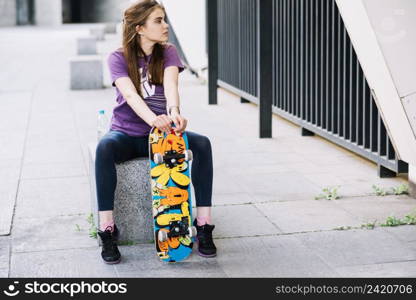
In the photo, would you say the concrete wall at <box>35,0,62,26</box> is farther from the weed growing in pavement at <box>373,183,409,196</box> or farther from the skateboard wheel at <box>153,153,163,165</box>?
the skateboard wheel at <box>153,153,163,165</box>

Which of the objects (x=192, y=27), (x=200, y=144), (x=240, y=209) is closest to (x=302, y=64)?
(x=240, y=209)

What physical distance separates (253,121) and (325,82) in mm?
1978

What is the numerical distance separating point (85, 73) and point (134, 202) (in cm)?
1003

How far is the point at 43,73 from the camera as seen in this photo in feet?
59.2

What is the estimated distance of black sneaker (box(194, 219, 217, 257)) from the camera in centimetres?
518

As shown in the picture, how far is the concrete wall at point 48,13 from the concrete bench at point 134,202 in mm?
44153

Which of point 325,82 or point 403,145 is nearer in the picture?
point 403,145

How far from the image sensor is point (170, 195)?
507 centimetres

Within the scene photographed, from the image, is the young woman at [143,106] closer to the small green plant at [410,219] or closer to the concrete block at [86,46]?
the small green plant at [410,219]

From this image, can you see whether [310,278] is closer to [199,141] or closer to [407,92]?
[199,141]

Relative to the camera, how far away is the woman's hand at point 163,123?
16.5ft

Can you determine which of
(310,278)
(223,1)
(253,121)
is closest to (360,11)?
(310,278)

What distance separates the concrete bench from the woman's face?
2.53ft

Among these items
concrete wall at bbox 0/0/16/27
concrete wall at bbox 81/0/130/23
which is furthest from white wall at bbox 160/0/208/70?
concrete wall at bbox 81/0/130/23
